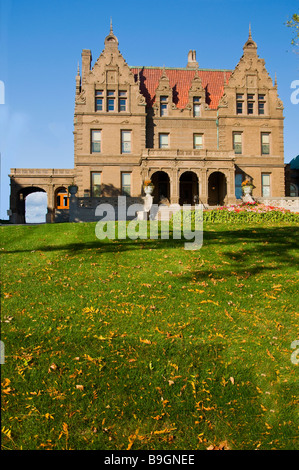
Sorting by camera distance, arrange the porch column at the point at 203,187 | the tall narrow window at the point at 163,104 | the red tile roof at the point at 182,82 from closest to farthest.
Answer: the porch column at the point at 203,187, the tall narrow window at the point at 163,104, the red tile roof at the point at 182,82

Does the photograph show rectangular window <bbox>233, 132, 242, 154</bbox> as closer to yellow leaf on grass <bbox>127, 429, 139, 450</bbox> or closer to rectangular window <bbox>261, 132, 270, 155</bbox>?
rectangular window <bbox>261, 132, 270, 155</bbox>

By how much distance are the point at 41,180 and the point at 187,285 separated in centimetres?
3141

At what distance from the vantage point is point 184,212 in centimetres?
2125

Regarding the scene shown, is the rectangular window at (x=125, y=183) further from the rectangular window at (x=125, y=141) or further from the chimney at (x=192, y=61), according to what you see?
the chimney at (x=192, y=61)

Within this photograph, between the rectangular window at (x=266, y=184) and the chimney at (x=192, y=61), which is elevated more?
the chimney at (x=192, y=61)

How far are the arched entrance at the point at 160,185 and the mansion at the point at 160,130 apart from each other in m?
0.10

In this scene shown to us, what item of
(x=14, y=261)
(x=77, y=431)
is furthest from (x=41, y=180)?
(x=77, y=431)

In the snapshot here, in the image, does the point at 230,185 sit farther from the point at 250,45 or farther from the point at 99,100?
the point at 250,45

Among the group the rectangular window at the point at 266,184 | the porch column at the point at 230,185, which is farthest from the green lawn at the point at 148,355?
the rectangular window at the point at 266,184

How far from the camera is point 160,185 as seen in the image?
36906 mm

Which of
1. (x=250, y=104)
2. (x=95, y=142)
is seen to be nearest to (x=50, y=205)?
(x=95, y=142)

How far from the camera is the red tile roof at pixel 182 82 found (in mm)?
37938

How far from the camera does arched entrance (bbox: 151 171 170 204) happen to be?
3666 centimetres

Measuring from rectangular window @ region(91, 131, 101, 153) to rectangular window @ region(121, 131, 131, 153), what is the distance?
226 cm
